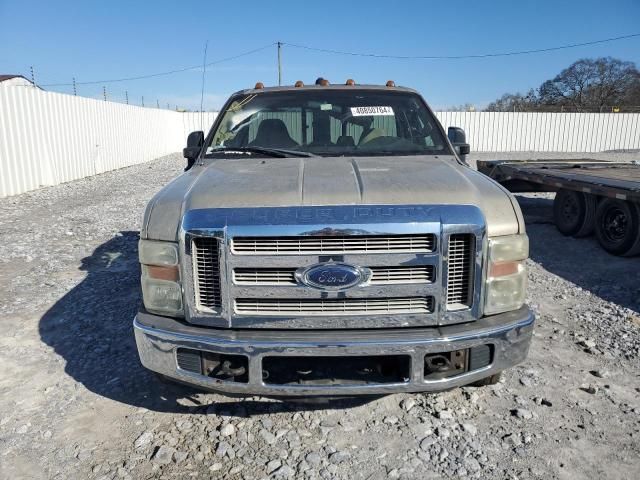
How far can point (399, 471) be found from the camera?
102 inches

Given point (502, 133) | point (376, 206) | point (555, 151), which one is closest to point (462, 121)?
point (502, 133)

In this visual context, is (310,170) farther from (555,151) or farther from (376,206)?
(555,151)

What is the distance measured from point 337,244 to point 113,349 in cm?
238

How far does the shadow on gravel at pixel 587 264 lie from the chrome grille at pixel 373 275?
3.42 m

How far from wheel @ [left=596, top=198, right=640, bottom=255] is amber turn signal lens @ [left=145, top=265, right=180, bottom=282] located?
5.99 m

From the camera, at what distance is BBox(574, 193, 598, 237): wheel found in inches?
289

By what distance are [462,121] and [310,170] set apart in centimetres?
2767

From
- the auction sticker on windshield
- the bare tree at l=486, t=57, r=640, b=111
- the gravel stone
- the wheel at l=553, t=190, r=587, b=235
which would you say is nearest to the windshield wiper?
the auction sticker on windshield

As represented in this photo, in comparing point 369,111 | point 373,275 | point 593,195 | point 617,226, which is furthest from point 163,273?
point 593,195

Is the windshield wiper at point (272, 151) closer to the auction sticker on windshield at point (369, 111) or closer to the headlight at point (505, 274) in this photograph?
the auction sticker on windshield at point (369, 111)

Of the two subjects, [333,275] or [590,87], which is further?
[590,87]

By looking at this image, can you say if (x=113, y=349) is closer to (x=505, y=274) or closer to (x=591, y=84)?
(x=505, y=274)

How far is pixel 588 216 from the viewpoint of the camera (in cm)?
746

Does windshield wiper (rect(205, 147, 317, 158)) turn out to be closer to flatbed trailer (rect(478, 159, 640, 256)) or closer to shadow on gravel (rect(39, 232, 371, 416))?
shadow on gravel (rect(39, 232, 371, 416))
